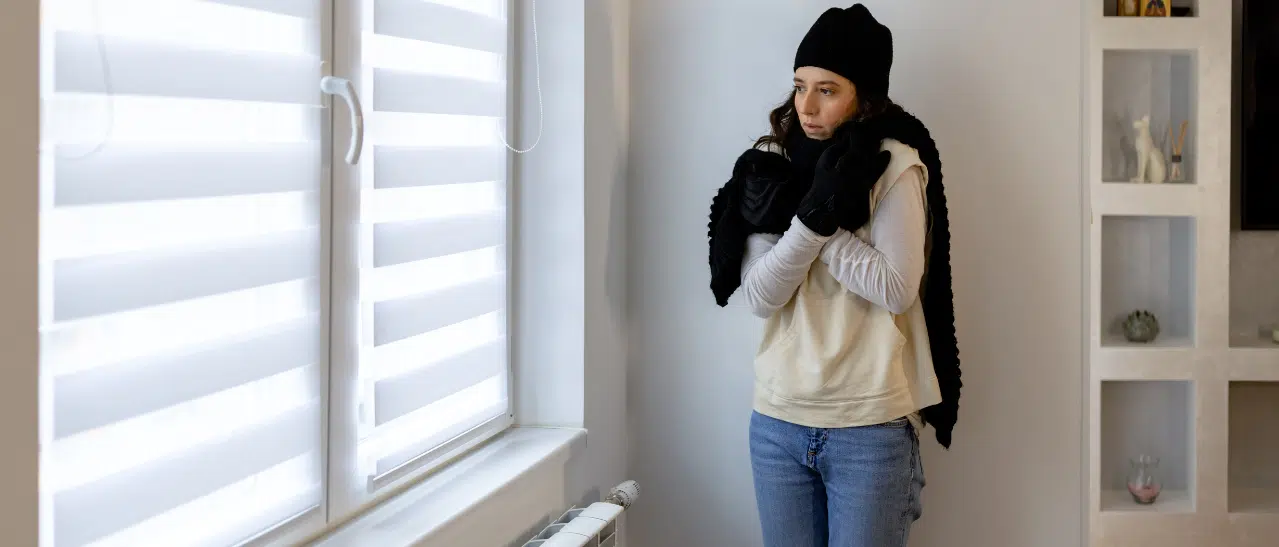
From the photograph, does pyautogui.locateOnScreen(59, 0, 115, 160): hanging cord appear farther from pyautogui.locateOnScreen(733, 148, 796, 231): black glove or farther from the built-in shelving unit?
the built-in shelving unit

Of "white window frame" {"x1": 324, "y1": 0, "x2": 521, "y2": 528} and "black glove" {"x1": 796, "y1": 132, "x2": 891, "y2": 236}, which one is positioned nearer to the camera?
"white window frame" {"x1": 324, "y1": 0, "x2": 521, "y2": 528}

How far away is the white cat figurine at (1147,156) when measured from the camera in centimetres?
279

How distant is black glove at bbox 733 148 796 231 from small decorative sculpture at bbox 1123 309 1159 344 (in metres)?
1.41

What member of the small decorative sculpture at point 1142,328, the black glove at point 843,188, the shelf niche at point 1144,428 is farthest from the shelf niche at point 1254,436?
the black glove at point 843,188

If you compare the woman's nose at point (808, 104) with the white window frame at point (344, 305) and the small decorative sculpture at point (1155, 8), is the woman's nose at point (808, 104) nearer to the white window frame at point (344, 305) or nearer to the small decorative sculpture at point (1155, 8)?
the white window frame at point (344, 305)

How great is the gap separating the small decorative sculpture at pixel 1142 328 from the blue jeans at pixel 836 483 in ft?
3.81

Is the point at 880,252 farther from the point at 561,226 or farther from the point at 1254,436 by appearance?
the point at 1254,436

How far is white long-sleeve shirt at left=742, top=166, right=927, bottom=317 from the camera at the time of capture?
6.07 ft

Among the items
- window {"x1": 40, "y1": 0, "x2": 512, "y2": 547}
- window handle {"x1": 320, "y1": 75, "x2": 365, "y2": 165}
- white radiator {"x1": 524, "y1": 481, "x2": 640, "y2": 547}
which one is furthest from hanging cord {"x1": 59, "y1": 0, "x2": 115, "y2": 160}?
white radiator {"x1": 524, "y1": 481, "x2": 640, "y2": 547}

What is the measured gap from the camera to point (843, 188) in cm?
183

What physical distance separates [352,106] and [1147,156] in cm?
223

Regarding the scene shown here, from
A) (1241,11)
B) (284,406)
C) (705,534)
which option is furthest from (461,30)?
(1241,11)

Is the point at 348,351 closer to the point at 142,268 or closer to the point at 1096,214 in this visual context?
the point at 142,268

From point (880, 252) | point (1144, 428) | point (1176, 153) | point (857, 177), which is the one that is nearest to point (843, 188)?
point (857, 177)
